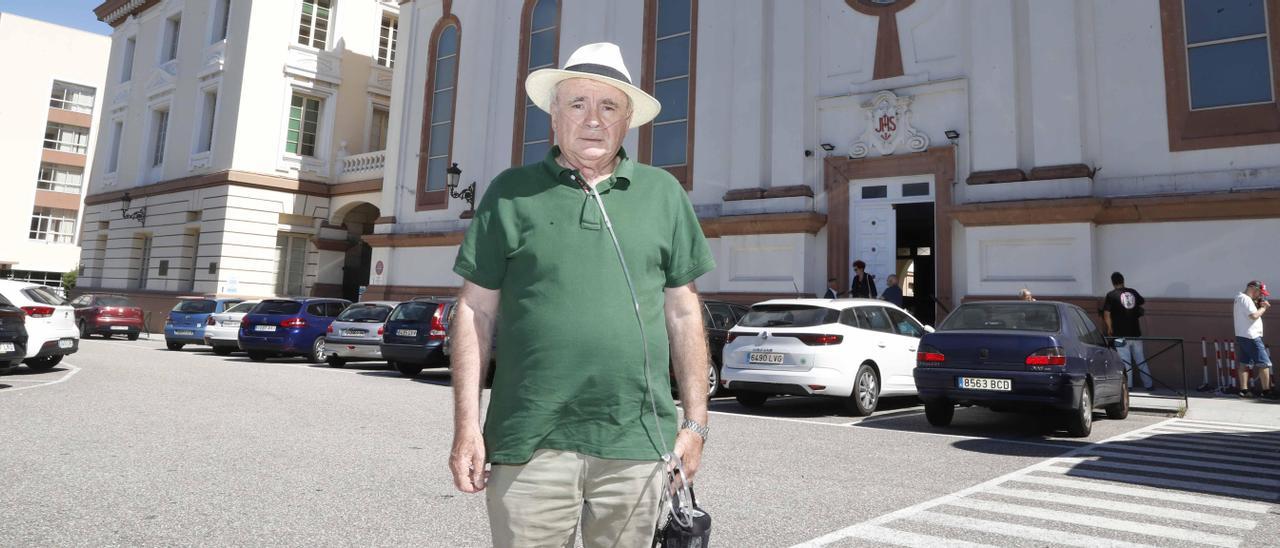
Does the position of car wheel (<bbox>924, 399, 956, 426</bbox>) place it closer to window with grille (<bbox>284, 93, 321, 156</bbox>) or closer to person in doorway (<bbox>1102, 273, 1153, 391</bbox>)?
person in doorway (<bbox>1102, 273, 1153, 391</bbox>)

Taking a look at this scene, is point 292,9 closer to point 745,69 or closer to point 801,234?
point 745,69

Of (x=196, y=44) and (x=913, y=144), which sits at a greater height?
(x=196, y=44)

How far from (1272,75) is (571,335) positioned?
16.1 metres

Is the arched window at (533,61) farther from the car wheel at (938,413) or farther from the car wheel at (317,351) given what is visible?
the car wheel at (938,413)

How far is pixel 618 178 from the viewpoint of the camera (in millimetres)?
2137

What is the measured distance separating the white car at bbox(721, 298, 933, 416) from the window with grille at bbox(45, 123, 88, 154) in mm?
65092

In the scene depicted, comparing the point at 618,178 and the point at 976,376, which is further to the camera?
the point at 976,376

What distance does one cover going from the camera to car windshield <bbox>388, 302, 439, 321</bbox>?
47.9 ft

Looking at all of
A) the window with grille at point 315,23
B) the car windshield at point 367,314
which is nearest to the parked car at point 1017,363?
the car windshield at point 367,314

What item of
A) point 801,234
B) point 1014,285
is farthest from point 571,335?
point 801,234

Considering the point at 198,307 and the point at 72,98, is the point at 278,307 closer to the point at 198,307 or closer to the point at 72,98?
the point at 198,307

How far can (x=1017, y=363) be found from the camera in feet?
27.1

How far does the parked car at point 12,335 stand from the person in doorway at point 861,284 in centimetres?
1408

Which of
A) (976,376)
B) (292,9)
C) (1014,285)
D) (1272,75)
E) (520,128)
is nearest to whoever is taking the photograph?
(976,376)
